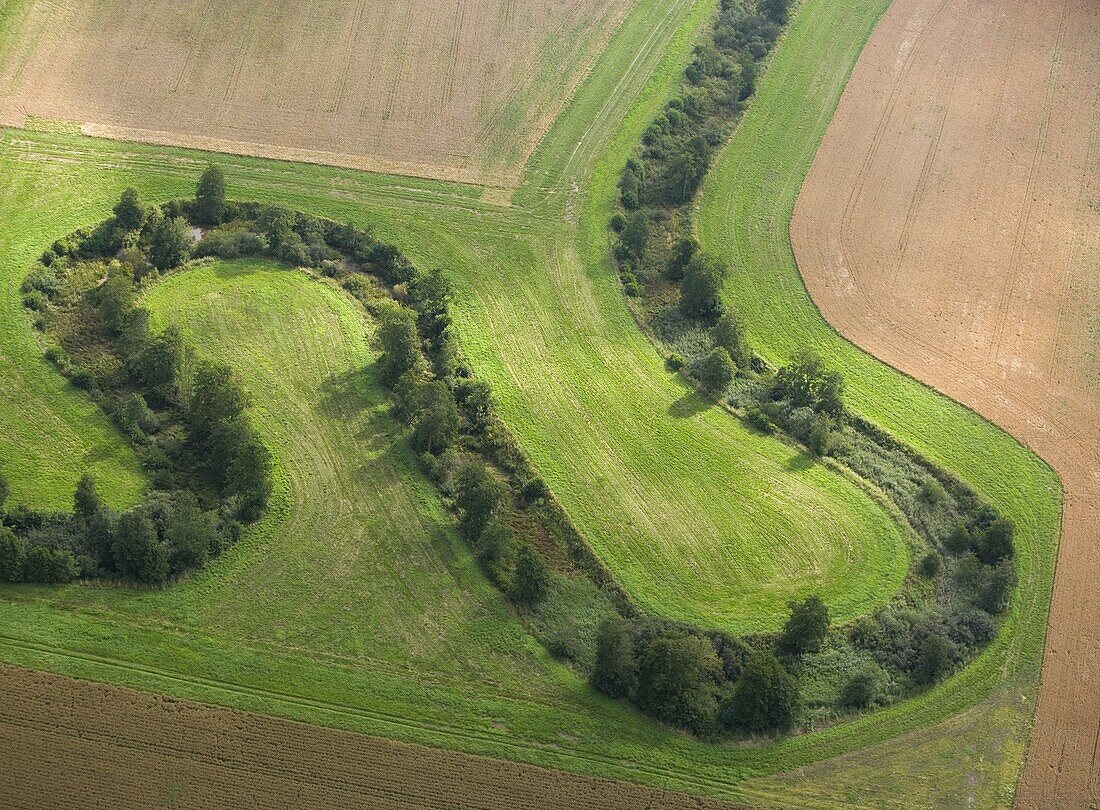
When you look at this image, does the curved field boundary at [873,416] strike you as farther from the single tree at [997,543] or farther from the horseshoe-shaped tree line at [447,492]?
the horseshoe-shaped tree line at [447,492]

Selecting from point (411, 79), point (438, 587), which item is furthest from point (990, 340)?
point (411, 79)

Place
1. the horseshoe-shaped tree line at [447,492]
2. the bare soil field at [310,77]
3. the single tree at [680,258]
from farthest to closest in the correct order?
the bare soil field at [310,77] < the single tree at [680,258] < the horseshoe-shaped tree line at [447,492]

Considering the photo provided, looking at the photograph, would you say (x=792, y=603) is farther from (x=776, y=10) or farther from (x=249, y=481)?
(x=776, y=10)

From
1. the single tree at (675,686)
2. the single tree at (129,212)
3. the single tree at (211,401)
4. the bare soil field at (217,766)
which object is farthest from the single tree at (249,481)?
the single tree at (129,212)

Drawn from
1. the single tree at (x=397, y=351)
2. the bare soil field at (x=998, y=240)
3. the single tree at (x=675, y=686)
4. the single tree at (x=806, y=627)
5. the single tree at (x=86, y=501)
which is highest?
the bare soil field at (x=998, y=240)

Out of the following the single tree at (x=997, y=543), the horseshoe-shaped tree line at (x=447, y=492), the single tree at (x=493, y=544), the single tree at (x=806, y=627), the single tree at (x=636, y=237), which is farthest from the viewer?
the single tree at (x=636, y=237)

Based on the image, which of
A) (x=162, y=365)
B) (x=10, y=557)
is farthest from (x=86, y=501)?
(x=162, y=365)

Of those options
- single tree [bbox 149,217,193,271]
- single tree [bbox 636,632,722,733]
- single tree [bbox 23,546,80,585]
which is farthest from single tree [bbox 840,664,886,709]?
single tree [bbox 149,217,193,271]
